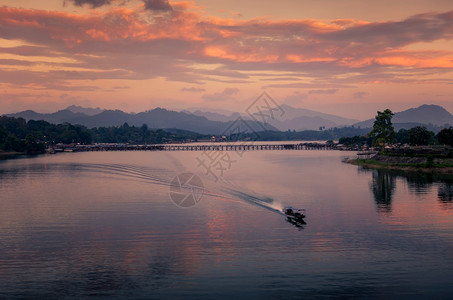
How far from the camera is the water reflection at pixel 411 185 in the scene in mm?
70438

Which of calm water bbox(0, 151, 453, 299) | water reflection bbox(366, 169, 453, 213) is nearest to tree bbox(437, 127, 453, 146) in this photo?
water reflection bbox(366, 169, 453, 213)

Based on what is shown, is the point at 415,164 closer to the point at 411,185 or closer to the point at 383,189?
the point at 411,185

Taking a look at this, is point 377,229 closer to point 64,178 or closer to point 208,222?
point 208,222

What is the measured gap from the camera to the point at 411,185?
92.1 meters

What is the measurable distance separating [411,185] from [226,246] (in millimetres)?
64304

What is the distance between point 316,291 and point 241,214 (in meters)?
30.6

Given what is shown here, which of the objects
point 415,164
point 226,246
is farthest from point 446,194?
point 226,246

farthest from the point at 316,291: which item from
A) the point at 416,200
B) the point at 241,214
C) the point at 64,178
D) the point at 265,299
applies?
the point at 64,178

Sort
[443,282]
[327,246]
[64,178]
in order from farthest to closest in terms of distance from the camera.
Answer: [64,178], [327,246], [443,282]

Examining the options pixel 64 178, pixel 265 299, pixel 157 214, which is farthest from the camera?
pixel 64 178

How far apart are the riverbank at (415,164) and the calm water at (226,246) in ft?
116

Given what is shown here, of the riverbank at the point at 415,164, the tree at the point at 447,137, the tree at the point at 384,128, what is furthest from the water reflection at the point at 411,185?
the tree at the point at 384,128

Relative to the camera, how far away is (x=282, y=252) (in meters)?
40.9

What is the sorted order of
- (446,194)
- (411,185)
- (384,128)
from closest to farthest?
(446,194)
(411,185)
(384,128)
